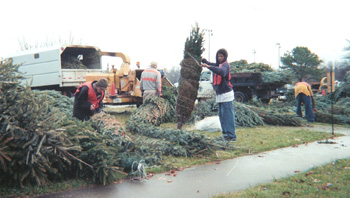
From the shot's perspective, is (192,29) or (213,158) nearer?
(213,158)

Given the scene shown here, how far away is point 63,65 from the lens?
1694cm

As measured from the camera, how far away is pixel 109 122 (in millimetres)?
5523

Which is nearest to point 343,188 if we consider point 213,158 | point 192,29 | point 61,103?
point 213,158

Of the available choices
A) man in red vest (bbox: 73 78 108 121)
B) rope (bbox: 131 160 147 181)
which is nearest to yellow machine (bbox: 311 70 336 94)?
man in red vest (bbox: 73 78 108 121)

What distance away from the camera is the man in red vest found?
6461mm

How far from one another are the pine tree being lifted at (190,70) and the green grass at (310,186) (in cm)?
332

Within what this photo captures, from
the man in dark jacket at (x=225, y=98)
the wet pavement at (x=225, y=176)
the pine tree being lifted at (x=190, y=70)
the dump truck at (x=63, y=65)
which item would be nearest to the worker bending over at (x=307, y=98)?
the wet pavement at (x=225, y=176)

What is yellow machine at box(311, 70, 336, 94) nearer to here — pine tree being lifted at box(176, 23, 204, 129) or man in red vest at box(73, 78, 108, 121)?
pine tree being lifted at box(176, 23, 204, 129)

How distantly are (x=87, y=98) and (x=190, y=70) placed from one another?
243cm

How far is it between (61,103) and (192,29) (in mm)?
4679

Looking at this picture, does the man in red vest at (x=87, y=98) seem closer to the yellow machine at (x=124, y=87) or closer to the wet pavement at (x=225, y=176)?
the wet pavement at (x=225, y=176)

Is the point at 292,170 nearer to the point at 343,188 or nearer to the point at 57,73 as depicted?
the point at 343,188

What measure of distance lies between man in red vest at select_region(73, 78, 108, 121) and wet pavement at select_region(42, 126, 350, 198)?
2.69 meters

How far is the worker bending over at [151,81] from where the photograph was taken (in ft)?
34.1
